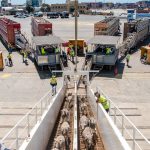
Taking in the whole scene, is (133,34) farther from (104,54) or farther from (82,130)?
(82,130)

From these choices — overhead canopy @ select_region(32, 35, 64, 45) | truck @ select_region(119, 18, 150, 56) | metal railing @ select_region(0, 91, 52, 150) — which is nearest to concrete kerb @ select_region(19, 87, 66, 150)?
metal railing @ select_region(0, 91, 52, 150)

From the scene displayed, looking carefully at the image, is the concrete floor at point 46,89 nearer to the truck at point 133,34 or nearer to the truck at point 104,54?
the truck at point 104,54

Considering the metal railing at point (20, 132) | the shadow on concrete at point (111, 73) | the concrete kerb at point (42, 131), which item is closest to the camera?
the metal railing at point (20, 132)

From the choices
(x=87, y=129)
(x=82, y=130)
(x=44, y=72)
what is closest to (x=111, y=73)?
(x=44, y=72)

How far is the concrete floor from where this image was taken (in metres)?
20.6

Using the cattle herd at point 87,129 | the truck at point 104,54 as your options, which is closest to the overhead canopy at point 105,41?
the truck at point 104,54

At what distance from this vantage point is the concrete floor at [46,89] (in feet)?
67.7

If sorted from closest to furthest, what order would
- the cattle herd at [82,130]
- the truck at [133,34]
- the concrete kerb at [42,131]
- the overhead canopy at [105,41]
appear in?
the concrete kerb at [42,131] < the cattle herd at [82,130] < the overhead canopy at [105,41] < the truck at [133,34]

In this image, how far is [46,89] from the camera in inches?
1064

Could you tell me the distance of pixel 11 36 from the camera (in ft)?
152

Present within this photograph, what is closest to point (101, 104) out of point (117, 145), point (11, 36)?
point (117, 145)

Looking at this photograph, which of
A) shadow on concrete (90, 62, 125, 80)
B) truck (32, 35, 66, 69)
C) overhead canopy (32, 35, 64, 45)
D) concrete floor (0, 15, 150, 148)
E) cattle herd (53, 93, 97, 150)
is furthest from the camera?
overhead canopy (32, 35, 64, 45)

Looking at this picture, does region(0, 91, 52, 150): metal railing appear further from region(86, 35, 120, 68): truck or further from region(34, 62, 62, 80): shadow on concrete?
region(86, 35, 120, 68): truck

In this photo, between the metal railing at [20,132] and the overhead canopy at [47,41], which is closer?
the metal railing at [20,132]
